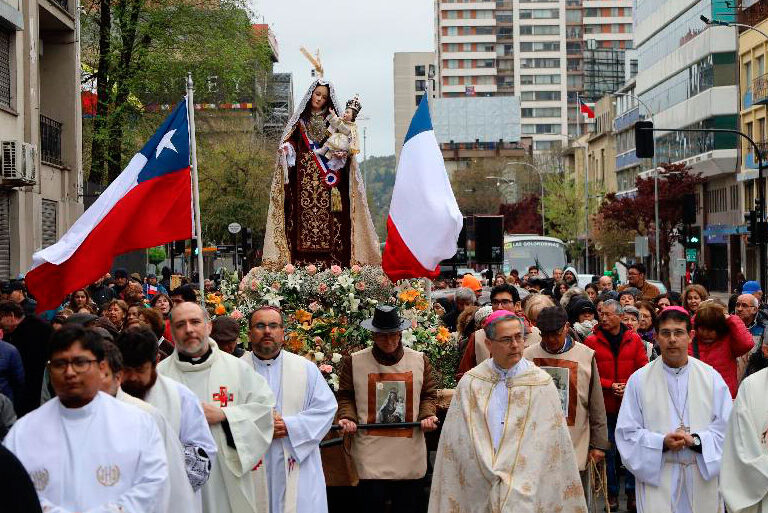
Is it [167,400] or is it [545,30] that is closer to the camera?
[167,400]

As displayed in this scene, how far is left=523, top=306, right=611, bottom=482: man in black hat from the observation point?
397 inches

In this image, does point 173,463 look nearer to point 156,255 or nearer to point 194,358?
point 194,358

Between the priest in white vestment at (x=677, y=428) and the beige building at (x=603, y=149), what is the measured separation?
84127 millimetres

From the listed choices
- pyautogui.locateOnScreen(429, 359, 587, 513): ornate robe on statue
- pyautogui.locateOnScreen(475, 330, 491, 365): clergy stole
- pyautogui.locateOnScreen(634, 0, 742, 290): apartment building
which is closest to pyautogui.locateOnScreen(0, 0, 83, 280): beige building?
pyautogui.locateOnScreen(475, 330, 491, 365): clergy stole

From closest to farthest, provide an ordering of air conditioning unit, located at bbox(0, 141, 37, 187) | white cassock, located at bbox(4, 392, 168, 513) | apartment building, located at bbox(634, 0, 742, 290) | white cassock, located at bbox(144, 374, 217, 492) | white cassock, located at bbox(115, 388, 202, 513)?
1. white cassock, located at bbox(4, 392, 168, 513)
2. white cassock, located at bbox(115, 388, 202, 513)
3. white cassock, located at bbox(144, 374, 217, 492)
4. air conditioning unit, located at bbox(0, 141, 37, 187)
5. apartment building, located at bbox(634, 0, 742, 290)

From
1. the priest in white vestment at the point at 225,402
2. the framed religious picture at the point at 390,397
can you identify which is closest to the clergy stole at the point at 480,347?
the framed religious picture at the point at 390,397

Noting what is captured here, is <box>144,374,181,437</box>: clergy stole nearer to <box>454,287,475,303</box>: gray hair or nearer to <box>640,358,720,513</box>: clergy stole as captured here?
<box>640,358,720,513</box>: clergy stole

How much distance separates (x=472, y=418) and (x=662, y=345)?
4.54 feet

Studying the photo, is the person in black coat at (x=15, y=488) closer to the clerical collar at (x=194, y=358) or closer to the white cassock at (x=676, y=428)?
the clerical collar at (x=194, y=358)

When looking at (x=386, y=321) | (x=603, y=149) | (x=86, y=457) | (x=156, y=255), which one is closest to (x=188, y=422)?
(x=86, y=457)

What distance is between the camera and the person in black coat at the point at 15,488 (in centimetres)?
505

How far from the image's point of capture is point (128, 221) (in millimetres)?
12391

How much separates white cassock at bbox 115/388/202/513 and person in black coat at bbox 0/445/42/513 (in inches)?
55.1

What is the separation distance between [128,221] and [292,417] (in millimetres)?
3962
